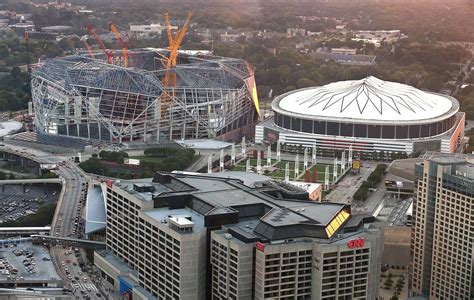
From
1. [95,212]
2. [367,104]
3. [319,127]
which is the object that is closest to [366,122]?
[367,104]

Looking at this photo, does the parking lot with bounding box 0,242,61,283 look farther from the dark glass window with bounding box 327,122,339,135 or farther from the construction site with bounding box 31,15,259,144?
the dark glass window with bounding box 327,122,339,135

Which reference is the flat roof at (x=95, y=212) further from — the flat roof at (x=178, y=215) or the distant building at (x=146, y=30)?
the distant building at (x=146, y=30)

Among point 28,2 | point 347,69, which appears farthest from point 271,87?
point 28,2

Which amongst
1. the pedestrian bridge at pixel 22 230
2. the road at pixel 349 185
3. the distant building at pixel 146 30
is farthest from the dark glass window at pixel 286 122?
the distant building at pixel 146 30

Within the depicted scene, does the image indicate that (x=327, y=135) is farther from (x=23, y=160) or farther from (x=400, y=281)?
(x=400, y=281)

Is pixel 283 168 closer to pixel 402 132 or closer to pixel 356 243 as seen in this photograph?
pixel 402 132

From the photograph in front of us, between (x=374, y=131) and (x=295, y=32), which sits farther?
(x=295, y=32)
